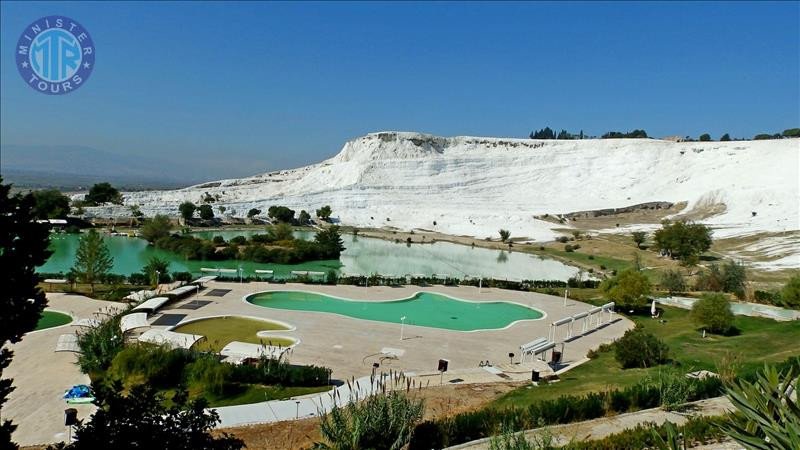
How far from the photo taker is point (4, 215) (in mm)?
4117

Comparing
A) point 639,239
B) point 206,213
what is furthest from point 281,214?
point 639,239

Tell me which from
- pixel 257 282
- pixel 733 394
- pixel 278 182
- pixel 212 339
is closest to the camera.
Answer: pixel 733 394

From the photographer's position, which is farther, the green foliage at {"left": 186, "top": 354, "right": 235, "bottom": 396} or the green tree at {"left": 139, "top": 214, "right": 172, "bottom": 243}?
the green tree at {"left": 139, "top": 214, "right": 172, "bottom": 243}

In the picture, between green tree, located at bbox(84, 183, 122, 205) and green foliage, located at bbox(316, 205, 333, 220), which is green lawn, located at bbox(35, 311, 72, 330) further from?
green tree, located at bbox(84, 183, 122, 205)

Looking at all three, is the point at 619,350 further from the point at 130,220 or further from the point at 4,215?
the point at 130,220

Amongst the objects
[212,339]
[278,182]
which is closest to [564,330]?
[212,339]

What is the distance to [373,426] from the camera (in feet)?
23.4

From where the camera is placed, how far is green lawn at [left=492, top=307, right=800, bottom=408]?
11250 millimetres

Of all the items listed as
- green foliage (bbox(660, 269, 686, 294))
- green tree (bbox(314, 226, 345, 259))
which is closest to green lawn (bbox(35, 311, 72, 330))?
green tree (bbox(314, 226, 345, 259))

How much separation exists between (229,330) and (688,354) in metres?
14.3

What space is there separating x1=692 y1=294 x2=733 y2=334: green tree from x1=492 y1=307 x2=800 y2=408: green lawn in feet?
1.32

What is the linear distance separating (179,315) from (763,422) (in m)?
17.5

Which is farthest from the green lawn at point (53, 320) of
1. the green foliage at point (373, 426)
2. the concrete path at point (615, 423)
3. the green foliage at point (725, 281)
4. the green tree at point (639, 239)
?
the green tree at point (639, 239)

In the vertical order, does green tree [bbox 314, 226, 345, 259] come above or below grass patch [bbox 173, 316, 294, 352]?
above
